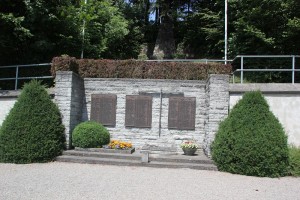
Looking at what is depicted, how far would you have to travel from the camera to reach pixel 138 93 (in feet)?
42.4

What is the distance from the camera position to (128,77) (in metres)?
13.5

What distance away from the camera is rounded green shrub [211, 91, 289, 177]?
9.12m

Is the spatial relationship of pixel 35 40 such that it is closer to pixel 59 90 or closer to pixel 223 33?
pixel 59 90

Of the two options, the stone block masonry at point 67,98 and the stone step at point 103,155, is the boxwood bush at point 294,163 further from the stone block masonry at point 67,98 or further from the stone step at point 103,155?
the stone block masonry at point 67,98

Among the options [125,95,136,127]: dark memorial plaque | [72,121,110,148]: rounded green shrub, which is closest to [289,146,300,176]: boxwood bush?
[125,95,136,127]: dark memorial plaque

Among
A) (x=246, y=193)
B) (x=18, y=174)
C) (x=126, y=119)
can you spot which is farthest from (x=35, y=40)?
(x=246, y=193)

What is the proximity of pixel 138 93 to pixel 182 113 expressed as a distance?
1.94m

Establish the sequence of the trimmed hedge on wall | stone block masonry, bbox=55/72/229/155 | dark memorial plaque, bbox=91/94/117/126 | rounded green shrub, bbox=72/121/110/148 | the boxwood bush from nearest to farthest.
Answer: the boxwood bush, rounded green shrub, bbox=72/121/110/148, stone block masonry, bbox=55/72/229/155, dark memorial plaque, bbox=91/94/117/126, the trimmed hedge on wall

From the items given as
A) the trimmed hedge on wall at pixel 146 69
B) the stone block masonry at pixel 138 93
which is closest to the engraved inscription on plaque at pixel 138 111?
the stone block masonry at pixel 138 93

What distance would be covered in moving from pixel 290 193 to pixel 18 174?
6.84 meters

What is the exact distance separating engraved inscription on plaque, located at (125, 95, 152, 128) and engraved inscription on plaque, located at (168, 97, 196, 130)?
2.86ft

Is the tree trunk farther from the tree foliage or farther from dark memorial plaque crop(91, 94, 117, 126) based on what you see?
dark memorial plaque crop(91, 94, 117, 126)

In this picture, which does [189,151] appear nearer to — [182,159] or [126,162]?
[182,159]

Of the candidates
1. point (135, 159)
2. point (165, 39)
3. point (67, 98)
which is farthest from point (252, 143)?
point (165, 39)
